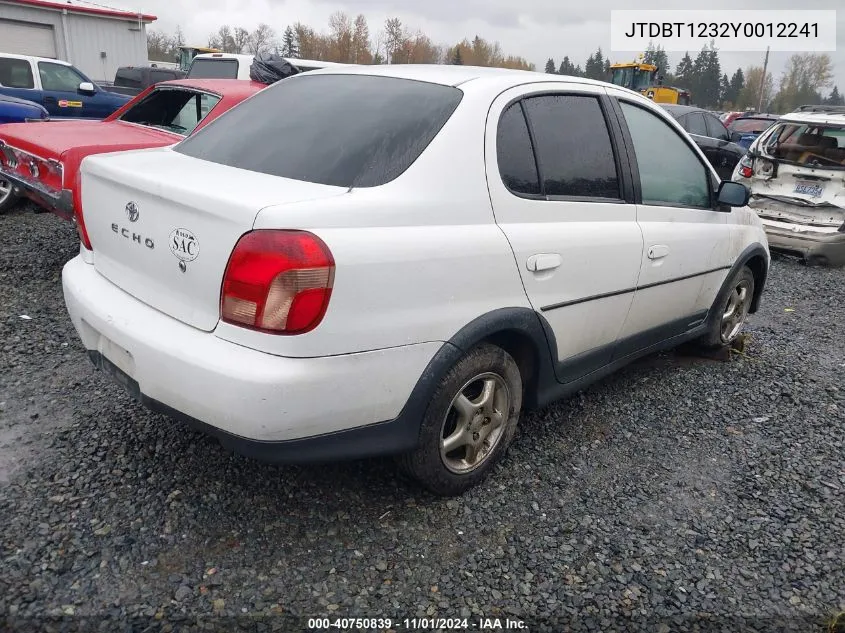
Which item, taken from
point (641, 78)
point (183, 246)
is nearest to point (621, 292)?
point (183, 246)

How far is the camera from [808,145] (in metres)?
8.32

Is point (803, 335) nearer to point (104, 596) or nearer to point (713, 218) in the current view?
point (713, 218)

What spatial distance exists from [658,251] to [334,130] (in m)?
1.79

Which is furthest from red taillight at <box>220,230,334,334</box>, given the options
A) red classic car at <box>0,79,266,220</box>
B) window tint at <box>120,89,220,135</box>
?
window tint at <box>120,89,220,135</box>

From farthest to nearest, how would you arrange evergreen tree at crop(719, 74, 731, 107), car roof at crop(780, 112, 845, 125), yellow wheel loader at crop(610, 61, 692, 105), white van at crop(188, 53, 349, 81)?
evergreen tree at crop(719, 74, 731, 107), yellow wheel loader at crop(610, 61, 692, 105), white van at crop(188, 53, 349, 81), car roof at crop(780, 112, 845, 125)

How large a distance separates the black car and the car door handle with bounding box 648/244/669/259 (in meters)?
9.54

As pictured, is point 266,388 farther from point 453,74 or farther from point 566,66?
point 566,66

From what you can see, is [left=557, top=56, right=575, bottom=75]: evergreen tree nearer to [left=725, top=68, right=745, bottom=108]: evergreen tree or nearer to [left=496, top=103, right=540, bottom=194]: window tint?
[left=725, top=68, right=745, bottom=108]: evergreen tree

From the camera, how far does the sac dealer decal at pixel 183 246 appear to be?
2.25m

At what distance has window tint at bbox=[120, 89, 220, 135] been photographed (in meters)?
5.91

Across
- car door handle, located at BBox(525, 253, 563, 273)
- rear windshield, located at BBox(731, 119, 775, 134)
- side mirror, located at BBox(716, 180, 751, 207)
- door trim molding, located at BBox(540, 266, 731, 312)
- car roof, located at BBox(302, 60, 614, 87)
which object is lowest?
rear windshield, located at BBox(731, 119, 775, 134)

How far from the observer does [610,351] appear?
3.43m

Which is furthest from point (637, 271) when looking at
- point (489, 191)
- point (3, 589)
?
point (3, 589)

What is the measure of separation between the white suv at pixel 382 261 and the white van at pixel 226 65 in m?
5.71
